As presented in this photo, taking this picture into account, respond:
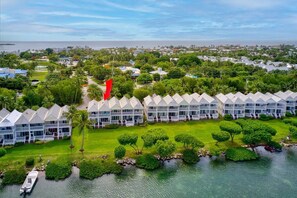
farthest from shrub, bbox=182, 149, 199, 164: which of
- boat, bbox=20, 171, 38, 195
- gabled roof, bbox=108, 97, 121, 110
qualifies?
boat, bbox=20, 171, 38, 195

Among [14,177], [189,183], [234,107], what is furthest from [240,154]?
[14,177]

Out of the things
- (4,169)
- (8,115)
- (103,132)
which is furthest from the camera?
Answer: (103,132)

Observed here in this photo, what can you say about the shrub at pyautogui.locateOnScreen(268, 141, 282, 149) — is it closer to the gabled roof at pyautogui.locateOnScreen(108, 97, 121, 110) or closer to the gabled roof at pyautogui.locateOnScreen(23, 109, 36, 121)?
the gabled roof at pyautogui.locateOnScreen(108, 97, 121, 110)

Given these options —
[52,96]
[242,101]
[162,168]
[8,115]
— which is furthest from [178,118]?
[8,115]

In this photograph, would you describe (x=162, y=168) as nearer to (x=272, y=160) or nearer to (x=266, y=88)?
(x=272, y=160)

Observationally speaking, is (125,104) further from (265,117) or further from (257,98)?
(265,117)
